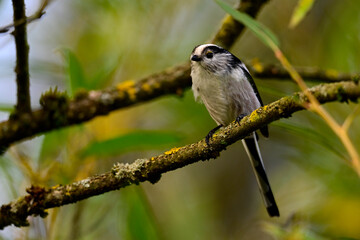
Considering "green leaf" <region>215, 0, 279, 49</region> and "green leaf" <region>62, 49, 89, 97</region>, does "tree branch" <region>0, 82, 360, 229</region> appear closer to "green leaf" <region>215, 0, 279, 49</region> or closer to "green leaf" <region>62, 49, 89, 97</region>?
"green leaf" <region>215, 0, 279, 49</region>

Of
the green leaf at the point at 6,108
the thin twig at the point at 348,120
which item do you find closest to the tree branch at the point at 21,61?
the green leaf at the point at 6,108

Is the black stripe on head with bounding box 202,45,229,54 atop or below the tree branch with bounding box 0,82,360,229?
atop

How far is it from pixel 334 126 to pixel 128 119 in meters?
2.74

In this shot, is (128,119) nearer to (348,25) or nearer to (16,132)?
(16,132)

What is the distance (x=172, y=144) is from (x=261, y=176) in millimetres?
705

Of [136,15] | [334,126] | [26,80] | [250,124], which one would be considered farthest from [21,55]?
[136,15]

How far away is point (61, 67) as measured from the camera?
378 cm

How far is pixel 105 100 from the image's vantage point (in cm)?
265

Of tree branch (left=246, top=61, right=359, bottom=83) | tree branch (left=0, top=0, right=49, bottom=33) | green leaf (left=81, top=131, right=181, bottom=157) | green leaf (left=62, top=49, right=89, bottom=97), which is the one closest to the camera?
tree branch (left=0, top=0, right=49, bottom=33)

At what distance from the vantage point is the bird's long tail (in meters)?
2.75

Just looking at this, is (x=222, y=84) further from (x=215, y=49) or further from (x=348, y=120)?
(x=348, y=120)

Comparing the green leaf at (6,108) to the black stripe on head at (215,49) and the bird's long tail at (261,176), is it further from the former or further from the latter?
the bird's long tail at (261,176)

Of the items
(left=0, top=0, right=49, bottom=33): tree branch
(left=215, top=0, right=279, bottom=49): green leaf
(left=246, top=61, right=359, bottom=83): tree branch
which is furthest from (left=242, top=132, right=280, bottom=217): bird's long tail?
(left=0, top=0, right=49, bottom=33): tree branch

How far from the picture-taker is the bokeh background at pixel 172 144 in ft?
7.79
